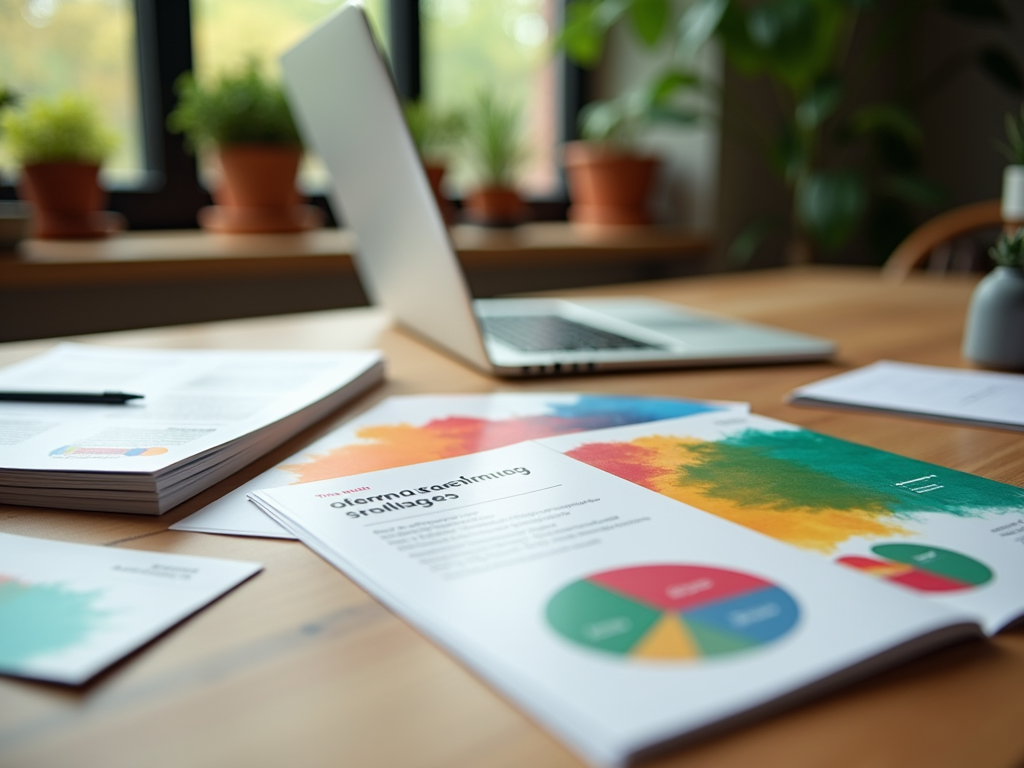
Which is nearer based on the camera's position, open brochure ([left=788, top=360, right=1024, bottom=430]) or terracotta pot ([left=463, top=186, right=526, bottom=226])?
open brochure ([left=788, top=360, right=1024, bottom=430])

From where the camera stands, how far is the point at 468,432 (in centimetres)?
60

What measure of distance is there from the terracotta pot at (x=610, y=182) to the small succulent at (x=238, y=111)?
33.1 inches

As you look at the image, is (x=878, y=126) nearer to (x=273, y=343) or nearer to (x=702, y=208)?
(x=702, y=208)

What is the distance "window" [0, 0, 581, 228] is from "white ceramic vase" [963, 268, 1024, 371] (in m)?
1.09

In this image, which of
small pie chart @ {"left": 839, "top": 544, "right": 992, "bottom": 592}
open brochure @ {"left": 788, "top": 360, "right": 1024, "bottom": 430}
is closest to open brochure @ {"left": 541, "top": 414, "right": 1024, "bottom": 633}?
small pie chart @ {"left": 839, "top": 544, "right": 992, "bottom": 592}

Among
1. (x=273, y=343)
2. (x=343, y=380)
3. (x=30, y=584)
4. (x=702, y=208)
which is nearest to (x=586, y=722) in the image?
(x=30, y=584)

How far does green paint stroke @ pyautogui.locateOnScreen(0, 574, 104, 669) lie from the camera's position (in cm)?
32

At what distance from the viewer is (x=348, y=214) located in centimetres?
101

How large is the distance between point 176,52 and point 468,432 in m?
1.55

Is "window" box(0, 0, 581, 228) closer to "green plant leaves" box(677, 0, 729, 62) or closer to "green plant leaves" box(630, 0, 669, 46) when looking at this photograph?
"green plant leaves" box(630, 0, 669, 46)

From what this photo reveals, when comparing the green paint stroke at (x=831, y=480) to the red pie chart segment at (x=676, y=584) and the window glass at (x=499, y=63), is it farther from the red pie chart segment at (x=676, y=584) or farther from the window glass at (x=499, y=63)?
the window glass at (x=499, y=63)

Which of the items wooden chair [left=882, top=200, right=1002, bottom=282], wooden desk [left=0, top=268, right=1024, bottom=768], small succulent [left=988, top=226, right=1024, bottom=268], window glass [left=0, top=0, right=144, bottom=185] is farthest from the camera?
wooden chair [left=882, top=200, right=1002, bottom=282]

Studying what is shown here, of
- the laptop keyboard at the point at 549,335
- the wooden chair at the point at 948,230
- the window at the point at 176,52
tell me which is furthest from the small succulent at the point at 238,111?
the wooden chair at the point at 948,230

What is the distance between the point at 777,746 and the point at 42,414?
0.52 metres
